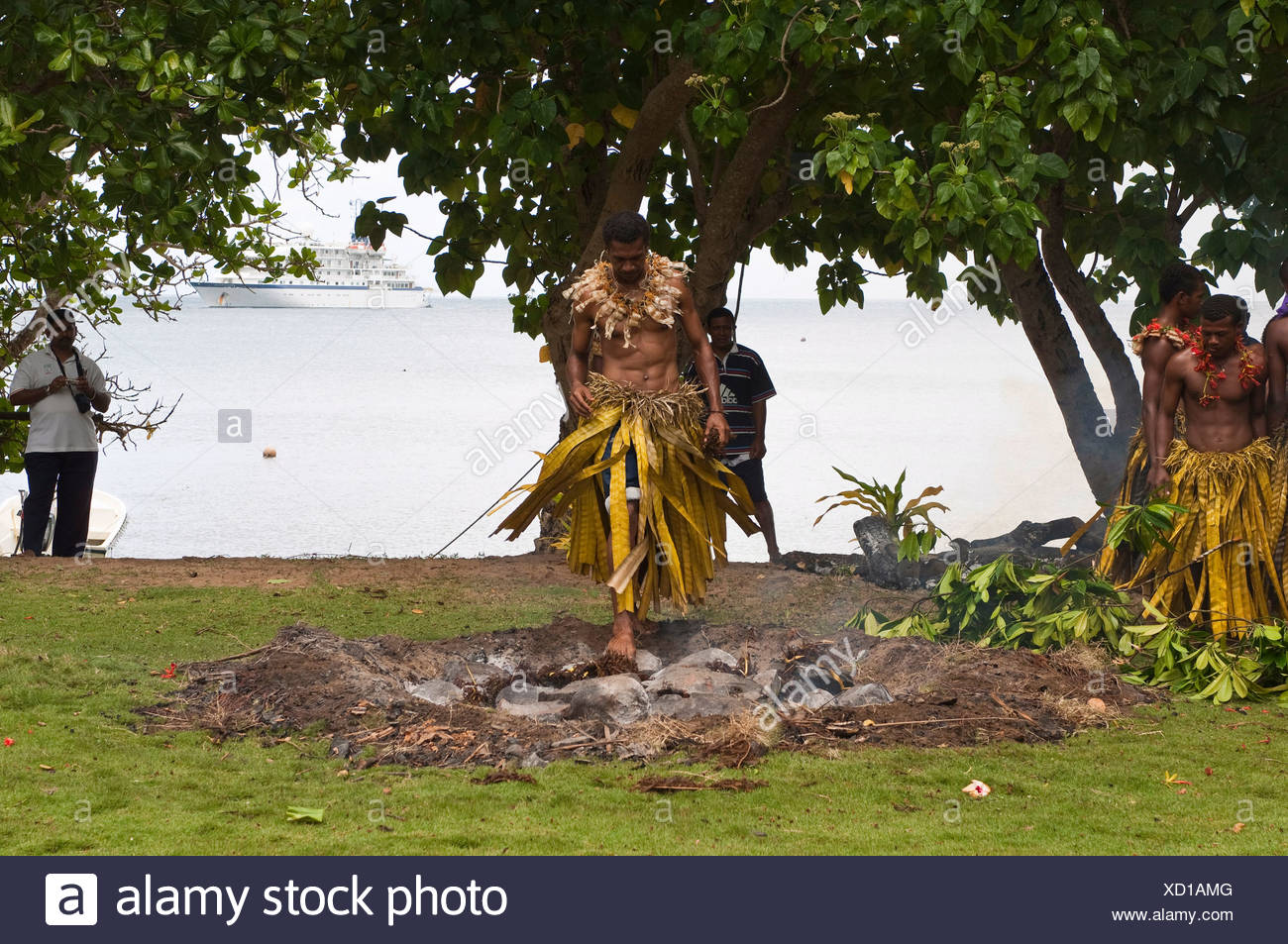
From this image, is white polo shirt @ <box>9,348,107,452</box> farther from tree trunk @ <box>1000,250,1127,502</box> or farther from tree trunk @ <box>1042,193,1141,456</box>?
tree trunk @ <box>1042,193,1141,456</box>

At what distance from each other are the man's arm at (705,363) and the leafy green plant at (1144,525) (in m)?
1.59

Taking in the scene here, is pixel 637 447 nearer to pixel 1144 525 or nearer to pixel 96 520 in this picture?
pixel 1144 525

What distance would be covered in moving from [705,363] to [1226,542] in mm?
2177

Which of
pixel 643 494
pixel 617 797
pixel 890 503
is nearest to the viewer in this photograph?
pixel 617 797

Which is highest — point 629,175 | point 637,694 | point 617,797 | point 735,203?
point 629,175

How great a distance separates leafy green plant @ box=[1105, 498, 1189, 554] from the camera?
212 inches

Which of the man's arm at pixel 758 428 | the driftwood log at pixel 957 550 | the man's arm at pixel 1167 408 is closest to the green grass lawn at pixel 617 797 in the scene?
the man's arm at pixel 1167 408

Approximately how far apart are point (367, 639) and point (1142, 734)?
2.94 meters

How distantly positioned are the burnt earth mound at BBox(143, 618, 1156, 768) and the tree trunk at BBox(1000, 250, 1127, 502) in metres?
3.75

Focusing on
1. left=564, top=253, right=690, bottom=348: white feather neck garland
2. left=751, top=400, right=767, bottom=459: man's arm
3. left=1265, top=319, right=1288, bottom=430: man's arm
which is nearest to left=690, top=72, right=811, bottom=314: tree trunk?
left=751, top=400, right=767, bottom=459: man's arm

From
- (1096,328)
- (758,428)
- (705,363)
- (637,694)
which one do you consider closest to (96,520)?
(758,428)

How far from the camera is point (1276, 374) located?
5.50 m

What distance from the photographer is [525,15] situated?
6.68m

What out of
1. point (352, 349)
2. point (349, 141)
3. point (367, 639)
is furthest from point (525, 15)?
point (352, 349)
